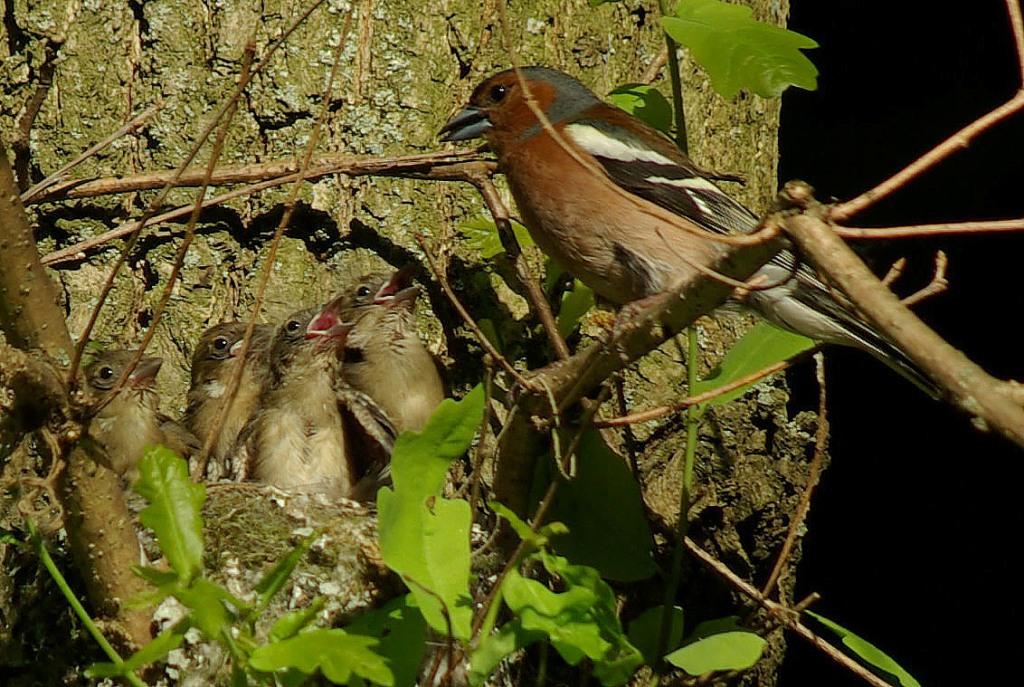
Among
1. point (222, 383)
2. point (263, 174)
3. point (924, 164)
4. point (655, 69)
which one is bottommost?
point (222, 383)

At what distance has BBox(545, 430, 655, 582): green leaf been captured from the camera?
3447 mm

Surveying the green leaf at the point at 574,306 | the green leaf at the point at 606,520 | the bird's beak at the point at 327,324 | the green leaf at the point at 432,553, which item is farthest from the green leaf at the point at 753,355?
the bird's beak at the point at 327,324

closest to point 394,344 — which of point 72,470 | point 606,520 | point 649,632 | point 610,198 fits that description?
point 610,198

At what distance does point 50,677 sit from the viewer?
139 inches

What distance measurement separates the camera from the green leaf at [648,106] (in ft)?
13.1

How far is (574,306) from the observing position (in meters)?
4.12

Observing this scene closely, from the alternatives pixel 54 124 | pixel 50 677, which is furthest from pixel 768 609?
pixel 54 124

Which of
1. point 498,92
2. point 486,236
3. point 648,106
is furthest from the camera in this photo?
point 498,92

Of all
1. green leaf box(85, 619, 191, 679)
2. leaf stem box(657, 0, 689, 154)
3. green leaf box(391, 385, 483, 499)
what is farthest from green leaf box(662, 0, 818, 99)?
green leaf box(85, 619, 191, 679)

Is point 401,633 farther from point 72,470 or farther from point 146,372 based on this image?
point 146,372

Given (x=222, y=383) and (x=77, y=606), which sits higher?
(x=77, y=606)

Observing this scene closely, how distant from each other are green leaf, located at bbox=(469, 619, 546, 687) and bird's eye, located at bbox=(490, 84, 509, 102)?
6.80 feet

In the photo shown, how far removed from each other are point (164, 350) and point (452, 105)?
4.18 feet

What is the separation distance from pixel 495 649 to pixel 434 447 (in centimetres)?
42
